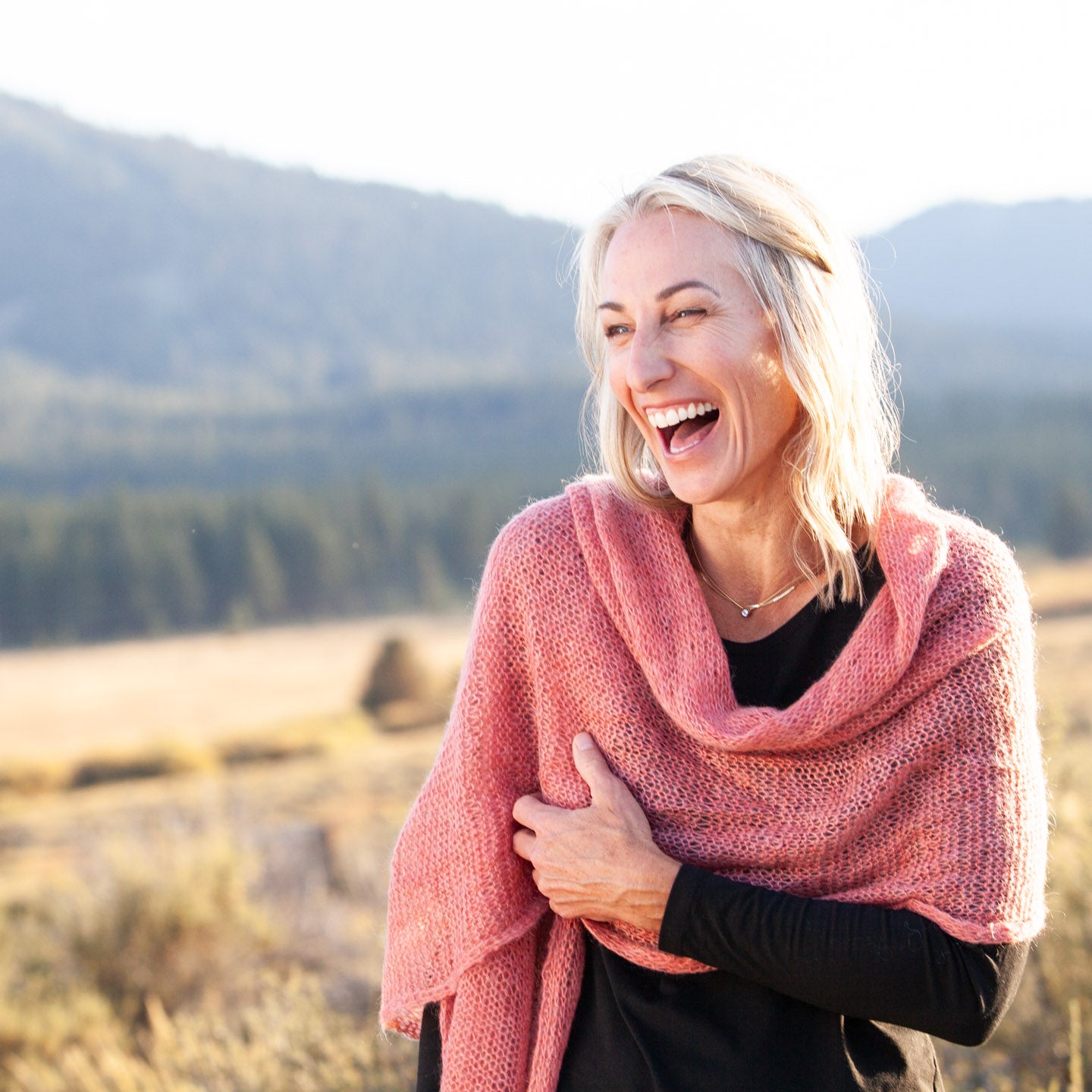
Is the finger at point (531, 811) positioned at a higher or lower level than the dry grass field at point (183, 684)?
higher

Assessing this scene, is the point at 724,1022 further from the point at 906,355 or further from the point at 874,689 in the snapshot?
the point at 906,355

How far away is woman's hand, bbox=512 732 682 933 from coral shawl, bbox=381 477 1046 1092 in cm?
3

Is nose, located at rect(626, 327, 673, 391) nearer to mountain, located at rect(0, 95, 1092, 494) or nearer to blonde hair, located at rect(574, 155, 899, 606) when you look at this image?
blonde hair, located at rect(574, 155, 899, 606)

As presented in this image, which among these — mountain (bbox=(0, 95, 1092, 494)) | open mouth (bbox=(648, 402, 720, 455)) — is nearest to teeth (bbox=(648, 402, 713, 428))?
open mouth (bbox=(648, 402, 720, 455))

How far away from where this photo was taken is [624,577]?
161 centimetres

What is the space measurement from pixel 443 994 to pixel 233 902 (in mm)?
3442

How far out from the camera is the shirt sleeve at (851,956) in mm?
1398

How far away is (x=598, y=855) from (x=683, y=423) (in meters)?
0.60

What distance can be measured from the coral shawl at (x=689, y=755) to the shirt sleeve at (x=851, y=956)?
0.14 feet

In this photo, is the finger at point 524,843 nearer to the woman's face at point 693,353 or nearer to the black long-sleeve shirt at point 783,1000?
the black long-sleeve shirt at point 783,1000

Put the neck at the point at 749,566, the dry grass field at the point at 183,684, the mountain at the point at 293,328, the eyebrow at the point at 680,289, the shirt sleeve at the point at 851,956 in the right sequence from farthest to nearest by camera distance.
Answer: the mountain at the point at 293,328 < the dry grass field at the point at 183,684 < the neck at the point at 749,566 < the eyebrow at the point at 680,289 < the shirt sleeve at the point at 851,956

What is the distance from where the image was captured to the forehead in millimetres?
1525

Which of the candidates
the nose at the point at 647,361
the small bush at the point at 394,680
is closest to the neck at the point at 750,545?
the nose at the point at 647,361

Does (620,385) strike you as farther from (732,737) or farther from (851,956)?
(851,956)
